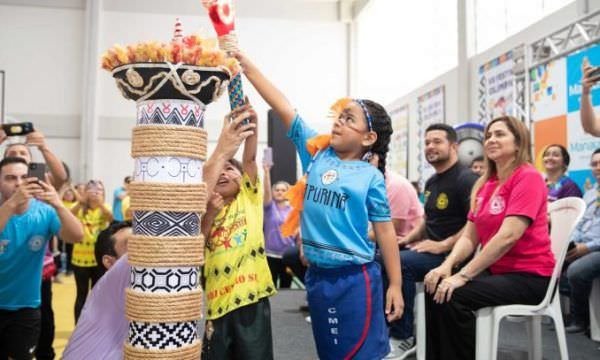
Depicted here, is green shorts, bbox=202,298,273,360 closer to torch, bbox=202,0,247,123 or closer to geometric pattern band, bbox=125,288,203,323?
geometric pattern band, bbox=125,288,203,323

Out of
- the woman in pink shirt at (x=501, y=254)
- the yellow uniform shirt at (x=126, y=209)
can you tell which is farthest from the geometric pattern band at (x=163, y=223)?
the yellow uniform shirt at (x=126, y=209)

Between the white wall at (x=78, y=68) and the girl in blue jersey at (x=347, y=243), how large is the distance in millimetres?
9381

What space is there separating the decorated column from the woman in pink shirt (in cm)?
141

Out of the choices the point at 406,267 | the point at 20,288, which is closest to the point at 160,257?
the point at 20,288

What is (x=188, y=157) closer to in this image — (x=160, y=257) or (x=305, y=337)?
(x=160, y=257)

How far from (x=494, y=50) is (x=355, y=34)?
625 centimetres

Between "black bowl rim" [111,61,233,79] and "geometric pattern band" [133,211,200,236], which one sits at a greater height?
"black bowl rim" [111,61,233,79]

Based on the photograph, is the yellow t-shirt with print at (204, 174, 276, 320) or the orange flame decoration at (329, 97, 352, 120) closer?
the yellow t-shirt with print at (204, 174, 276, 320)

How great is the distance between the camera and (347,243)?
1715mm

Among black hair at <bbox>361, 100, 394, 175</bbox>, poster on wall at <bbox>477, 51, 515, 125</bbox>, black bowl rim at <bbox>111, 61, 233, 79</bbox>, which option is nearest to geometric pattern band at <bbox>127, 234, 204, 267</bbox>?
black bowl rim at <bbox>111, 61, 233, 79</bbox>

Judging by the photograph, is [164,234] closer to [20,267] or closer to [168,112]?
[168,112]

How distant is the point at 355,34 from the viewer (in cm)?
1231

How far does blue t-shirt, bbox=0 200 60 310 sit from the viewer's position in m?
2.41

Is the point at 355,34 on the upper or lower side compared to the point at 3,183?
upper
